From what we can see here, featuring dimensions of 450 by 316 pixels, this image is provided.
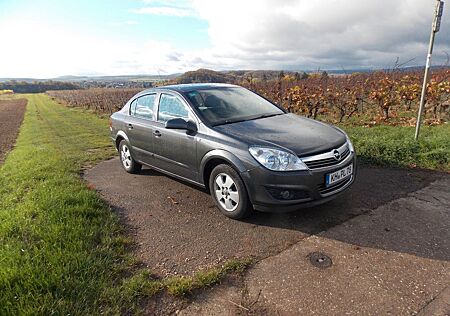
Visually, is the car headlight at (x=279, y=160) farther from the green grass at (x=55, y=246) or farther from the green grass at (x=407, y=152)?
the green grass at (x=407, y=152)

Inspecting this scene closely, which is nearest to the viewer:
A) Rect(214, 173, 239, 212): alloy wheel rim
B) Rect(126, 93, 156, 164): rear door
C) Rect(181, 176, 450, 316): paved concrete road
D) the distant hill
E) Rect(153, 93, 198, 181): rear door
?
Rect(181, 176, 450, 316): paved concrete road

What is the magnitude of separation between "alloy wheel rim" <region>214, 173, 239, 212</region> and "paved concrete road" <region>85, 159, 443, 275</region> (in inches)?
7.3

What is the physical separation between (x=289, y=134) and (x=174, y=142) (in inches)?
63.2

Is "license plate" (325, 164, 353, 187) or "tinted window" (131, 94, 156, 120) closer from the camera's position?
"license plate" (325, 164, 353, 187)

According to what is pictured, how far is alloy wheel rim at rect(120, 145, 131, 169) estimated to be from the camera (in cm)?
563

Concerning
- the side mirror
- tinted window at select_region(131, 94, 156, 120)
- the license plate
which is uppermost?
tinted window at select_region(131, 94, 156, 120)

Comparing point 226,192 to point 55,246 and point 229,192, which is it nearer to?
point 229,192

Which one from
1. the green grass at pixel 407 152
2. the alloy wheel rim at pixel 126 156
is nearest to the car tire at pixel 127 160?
the alloy wheel rim at pixel 126 156

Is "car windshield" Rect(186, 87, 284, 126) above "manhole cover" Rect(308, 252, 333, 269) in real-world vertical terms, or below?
above

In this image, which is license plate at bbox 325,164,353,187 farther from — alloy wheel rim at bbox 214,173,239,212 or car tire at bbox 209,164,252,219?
alloy wheel rim at bbox 214,173,239,212

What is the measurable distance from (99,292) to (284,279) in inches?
58.2

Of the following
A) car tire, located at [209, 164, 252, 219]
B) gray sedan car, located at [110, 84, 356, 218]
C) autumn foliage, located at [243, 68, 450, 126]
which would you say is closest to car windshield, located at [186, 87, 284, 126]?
gray sedan car, located at [110, 84, 356, 218]

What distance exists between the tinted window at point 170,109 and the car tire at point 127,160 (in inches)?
50.5

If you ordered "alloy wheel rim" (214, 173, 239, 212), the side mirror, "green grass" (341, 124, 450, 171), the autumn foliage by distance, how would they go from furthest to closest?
the autumn foliage → "green grass" (341, 124, 450, 171) → the side mirror → "alloy wheel rim" (214, 173, 239, 212)
